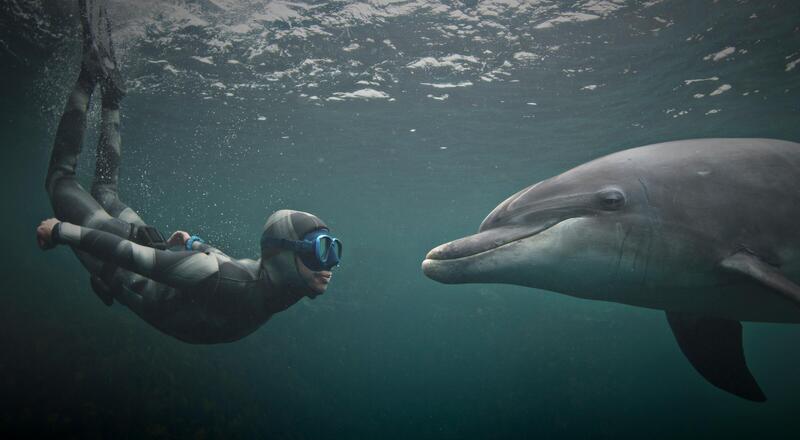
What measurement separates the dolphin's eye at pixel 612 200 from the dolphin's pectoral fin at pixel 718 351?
193 cm

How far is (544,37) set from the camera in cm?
1095

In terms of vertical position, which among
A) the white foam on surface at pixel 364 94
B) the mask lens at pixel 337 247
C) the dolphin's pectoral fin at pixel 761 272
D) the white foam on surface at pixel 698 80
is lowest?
the dolphin's pectoral fin at pixel 761 272

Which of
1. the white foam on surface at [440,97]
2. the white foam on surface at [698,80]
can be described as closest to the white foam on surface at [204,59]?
the white foam on surface at [440,97]

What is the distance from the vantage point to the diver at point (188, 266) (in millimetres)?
4000

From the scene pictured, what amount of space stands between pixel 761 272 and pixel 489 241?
160cm

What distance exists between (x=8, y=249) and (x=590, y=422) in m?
46.5

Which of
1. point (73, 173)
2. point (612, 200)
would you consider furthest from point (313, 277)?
point (73, 173)

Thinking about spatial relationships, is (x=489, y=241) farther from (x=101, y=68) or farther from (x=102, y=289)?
(x=101, y=68)

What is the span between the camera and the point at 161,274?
410cm

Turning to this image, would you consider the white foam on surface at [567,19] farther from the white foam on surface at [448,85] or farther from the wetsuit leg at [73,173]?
the wetsuit leg at [73,173]

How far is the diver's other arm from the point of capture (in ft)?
12.9

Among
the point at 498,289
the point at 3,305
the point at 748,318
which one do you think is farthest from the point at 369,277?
the point at 748,318

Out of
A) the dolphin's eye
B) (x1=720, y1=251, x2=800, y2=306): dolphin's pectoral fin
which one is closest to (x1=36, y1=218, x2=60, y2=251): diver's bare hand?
the dolphin's eye

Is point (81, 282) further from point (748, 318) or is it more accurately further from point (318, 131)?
point (748, 318)
